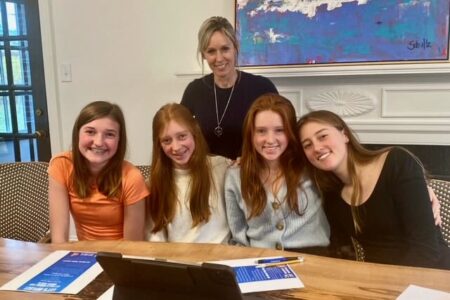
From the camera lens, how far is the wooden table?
97 cm

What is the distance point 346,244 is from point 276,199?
0.97 ft

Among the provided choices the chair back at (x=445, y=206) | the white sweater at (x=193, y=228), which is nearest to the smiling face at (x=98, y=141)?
the white sweater at (x=193, y=228)

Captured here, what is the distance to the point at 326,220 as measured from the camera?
154 centimetres

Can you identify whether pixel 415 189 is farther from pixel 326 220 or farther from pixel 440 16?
pixel 440 16

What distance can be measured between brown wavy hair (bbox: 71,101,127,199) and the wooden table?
0.98ft

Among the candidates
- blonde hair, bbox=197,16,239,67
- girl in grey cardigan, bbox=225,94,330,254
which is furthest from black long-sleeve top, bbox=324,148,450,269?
blonde hair, bbox=197,16,239,67

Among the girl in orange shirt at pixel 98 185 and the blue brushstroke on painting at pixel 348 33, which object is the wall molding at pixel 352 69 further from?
the girl in orange shirt at pixel 98 185

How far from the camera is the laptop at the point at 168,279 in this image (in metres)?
0.74

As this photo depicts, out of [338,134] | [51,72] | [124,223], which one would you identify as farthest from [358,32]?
[51,72]

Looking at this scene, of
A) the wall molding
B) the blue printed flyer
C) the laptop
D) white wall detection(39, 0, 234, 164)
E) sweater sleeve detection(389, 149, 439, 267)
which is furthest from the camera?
white wall detection(39, 0, 234, 164)

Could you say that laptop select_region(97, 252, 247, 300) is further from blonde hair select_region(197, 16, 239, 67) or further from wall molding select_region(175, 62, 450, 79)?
wall molding select_region(175, 62, 450, 79)

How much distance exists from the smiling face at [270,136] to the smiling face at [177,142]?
0.86 ft

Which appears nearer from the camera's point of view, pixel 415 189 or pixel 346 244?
pixel 415 189

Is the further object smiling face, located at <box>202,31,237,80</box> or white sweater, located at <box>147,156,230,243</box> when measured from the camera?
smiling face, located at <box>202,31,237,80</box>
